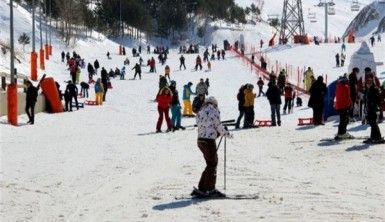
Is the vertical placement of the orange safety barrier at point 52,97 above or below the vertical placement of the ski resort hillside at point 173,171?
above

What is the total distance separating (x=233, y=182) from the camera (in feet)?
38.4

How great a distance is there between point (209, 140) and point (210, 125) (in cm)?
21

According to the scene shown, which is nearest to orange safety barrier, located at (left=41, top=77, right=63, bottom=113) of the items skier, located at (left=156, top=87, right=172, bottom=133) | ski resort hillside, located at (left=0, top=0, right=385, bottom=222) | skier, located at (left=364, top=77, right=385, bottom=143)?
ski resort hillside, located at (left=0, top=0, right=385, bottom=222)

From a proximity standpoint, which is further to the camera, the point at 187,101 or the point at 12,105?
the point at 187,101

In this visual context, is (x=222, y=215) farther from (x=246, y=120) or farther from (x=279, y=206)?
(x=246, y=120)

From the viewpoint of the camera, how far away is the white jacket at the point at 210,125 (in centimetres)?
1023

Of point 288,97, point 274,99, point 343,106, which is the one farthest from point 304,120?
point 343,106

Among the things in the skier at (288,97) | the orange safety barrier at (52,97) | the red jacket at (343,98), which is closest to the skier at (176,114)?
the red jacket at (343,98)

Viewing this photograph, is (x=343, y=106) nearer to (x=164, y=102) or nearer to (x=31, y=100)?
(x=164, y=102)

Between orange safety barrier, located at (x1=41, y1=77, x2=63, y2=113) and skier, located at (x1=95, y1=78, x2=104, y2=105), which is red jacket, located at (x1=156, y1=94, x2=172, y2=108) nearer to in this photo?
orange safety barrier, located at (x1=41, y1=77, x2=63, y2=113)

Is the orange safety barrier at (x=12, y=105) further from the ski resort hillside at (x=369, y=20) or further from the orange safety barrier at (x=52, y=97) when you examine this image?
the ski resort hillside at (x=369, y=20)

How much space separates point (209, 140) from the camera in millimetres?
10227

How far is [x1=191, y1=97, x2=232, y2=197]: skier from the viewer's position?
33.6 feet

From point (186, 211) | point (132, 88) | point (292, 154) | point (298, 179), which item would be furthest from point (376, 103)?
point (132, 88)
